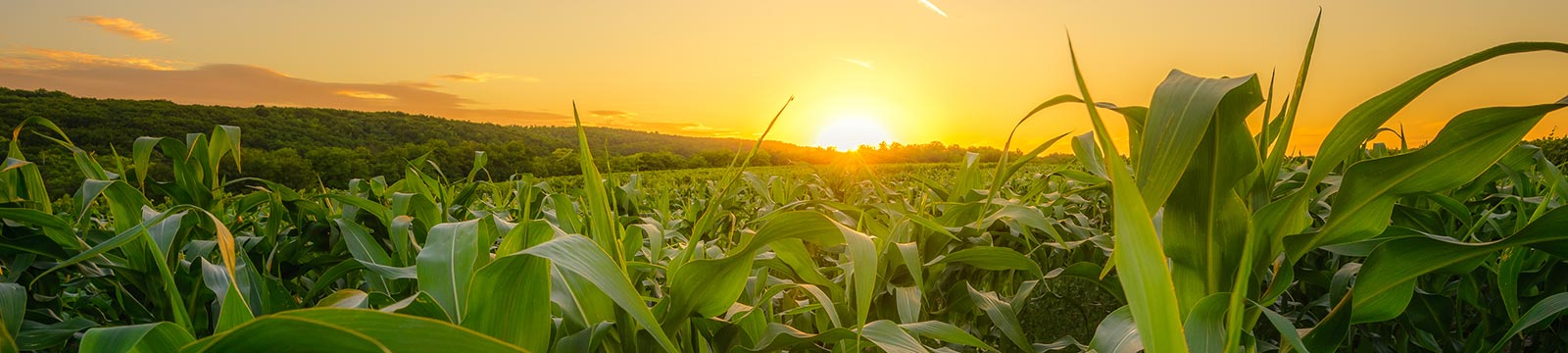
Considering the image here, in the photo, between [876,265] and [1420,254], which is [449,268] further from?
[1420,254]

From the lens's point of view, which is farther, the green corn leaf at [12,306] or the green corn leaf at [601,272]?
the green corn leaf at [12,306]

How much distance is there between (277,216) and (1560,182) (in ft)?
12.5

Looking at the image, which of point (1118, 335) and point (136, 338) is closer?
point (136, 338)

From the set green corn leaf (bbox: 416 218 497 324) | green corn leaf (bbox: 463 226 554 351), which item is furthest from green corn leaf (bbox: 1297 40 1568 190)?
green corn leaf (bbox: 416 218 497 324)

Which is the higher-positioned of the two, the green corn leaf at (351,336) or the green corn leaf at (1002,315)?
the green corn leaf at (351,336)

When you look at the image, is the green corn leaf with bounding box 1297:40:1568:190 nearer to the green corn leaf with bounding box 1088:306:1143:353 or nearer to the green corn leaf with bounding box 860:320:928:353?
the green corn leaf with bounding box 1088:306:1143:353

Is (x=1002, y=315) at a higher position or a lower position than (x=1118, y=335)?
lower

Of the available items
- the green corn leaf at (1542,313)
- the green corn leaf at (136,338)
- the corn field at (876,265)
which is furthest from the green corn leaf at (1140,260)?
the green corn leaf at (1542,313)

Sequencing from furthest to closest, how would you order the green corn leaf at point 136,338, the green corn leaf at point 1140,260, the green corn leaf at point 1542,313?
the green corn leaf at point 1542,313
the green corn leaf at point 136,338
the green corn leaf at point 1140,260

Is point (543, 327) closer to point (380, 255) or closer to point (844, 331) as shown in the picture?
point (844, 331)

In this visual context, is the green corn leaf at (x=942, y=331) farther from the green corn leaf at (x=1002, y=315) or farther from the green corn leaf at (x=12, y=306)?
the green corn leaf at (x=12, y=306)

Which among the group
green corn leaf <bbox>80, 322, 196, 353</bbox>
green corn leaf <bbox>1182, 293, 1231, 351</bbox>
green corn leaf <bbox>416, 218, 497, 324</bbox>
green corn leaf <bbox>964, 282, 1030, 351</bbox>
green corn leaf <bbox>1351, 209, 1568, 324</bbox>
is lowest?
green corn leaf <bbox>964, 282, 1030, 351</bbox>

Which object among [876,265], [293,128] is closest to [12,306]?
[876,265]

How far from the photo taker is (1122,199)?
0.52 m
